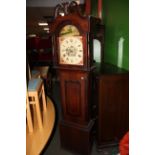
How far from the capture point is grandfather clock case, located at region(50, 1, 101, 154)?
172 cm

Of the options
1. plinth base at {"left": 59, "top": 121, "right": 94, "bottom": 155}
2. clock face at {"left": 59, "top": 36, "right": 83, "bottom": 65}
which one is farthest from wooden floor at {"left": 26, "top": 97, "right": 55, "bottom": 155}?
clock face at {"left": 59, "top": 36, "right": 83, "bottom": 65}

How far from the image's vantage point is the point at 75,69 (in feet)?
5.99

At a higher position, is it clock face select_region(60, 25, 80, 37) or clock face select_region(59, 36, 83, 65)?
clock face select_region(60, 25, 80, 37)

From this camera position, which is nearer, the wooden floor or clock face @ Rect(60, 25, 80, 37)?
clock face @ Rect(60, 25, 80, 37)

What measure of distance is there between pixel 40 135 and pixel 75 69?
41.0 inches

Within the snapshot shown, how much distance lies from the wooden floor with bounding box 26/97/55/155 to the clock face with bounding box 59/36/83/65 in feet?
3.11

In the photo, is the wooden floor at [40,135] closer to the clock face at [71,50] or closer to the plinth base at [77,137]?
the plinth base at [77,137]

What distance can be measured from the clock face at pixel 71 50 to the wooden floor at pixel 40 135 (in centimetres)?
95

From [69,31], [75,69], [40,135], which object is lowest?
[40,135]

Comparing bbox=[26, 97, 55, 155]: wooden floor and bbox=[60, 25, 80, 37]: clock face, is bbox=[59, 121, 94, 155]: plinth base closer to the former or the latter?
bbox=[26, 97, 55, 155]: wooden floor

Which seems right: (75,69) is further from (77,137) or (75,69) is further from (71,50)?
(77,137)

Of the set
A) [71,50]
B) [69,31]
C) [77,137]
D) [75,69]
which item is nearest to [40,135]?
[77,137]
